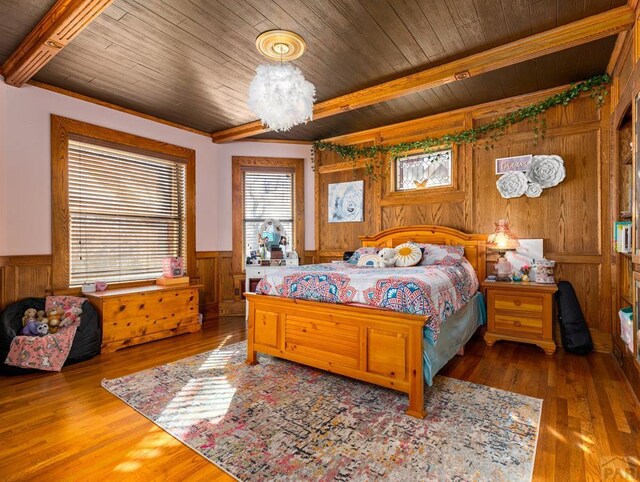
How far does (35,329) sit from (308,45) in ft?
11.4

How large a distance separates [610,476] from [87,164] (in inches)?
199

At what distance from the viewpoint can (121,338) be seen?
12.0ft

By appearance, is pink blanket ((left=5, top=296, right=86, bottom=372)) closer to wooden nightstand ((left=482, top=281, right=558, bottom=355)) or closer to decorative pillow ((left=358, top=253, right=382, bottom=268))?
decorative pillow ((left=358, top=253, right=382, bottom=268))

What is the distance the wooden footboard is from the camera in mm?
2277

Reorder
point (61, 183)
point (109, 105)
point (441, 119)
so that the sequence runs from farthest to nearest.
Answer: point (441, 119) < point (109, 105) < point (61, 183)

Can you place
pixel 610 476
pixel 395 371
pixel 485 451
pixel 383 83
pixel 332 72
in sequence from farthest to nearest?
1. pixel 383 83
2. pixel 332 72
3. pixel 395 371
4. pixel 485 451
5. pixel 610 476

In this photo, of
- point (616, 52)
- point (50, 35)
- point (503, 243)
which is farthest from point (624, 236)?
point (50, 35)

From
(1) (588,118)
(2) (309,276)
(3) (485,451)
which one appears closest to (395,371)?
(3) (485,451)

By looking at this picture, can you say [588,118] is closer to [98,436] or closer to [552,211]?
[552,211]

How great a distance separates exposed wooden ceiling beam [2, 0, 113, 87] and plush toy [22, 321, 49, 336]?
2252 millimetres

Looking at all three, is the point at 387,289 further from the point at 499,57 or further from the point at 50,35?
the point at 50,35

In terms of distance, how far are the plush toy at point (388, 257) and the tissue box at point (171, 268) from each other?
2.61 m

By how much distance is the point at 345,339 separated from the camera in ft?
8.68

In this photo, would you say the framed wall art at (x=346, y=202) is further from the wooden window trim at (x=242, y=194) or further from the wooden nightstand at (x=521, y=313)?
the wooden nightstand at (x=521, y=313)
